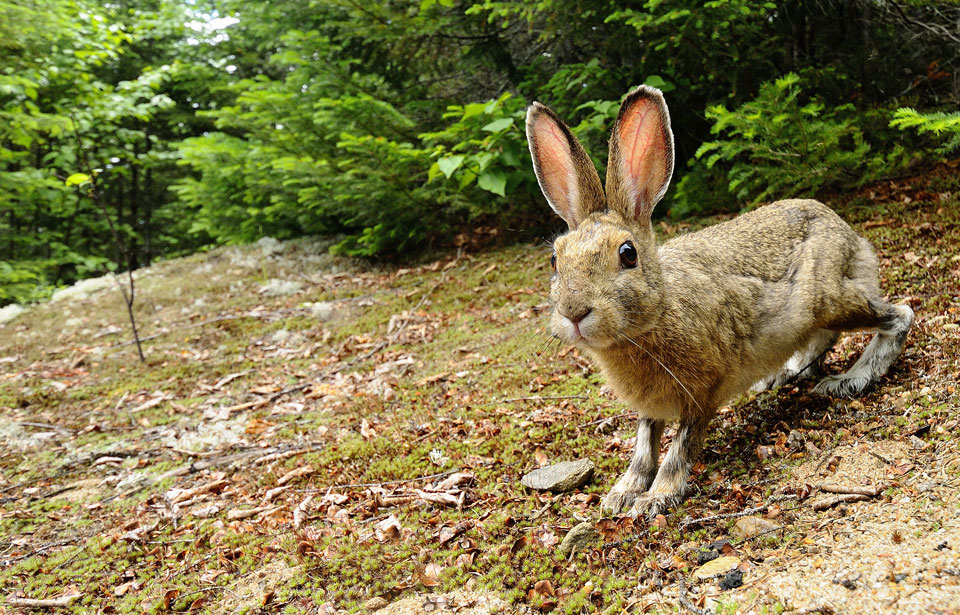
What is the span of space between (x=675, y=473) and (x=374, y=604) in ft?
5.58

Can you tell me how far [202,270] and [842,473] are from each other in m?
11.8

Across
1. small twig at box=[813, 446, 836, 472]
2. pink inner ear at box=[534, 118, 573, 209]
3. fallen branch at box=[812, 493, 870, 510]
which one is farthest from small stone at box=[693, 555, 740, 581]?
pink inner ear at box=[534, 118, 573, 209]

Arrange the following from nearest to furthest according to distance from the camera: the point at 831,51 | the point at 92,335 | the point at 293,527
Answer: the point at 293,527
the point at 831,51
the point at 92,335

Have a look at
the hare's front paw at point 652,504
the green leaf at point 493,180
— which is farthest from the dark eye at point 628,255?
the green leaf at point 493,180

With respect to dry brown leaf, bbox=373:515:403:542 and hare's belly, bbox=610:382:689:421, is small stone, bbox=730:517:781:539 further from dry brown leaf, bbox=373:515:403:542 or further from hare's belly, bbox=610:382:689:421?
dry brown leaf, bbox=373:515:403:542

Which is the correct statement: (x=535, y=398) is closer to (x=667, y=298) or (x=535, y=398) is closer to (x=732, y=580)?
(x=667, y=298)

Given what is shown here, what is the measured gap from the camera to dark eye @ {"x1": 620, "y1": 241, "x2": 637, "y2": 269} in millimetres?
3178

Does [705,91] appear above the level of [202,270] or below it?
above

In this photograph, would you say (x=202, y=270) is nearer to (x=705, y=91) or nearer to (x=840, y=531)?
(x=705, y=91)

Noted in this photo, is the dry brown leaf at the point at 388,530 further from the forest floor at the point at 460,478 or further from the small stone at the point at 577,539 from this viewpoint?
the small stone at the point at 577,539

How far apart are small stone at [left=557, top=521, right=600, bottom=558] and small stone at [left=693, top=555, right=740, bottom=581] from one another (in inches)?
22.0

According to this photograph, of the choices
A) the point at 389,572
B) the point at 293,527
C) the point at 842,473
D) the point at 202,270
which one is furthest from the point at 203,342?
the point at 842,473

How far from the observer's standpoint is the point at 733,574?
2.56 meters

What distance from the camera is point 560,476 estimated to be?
12.3 feet
